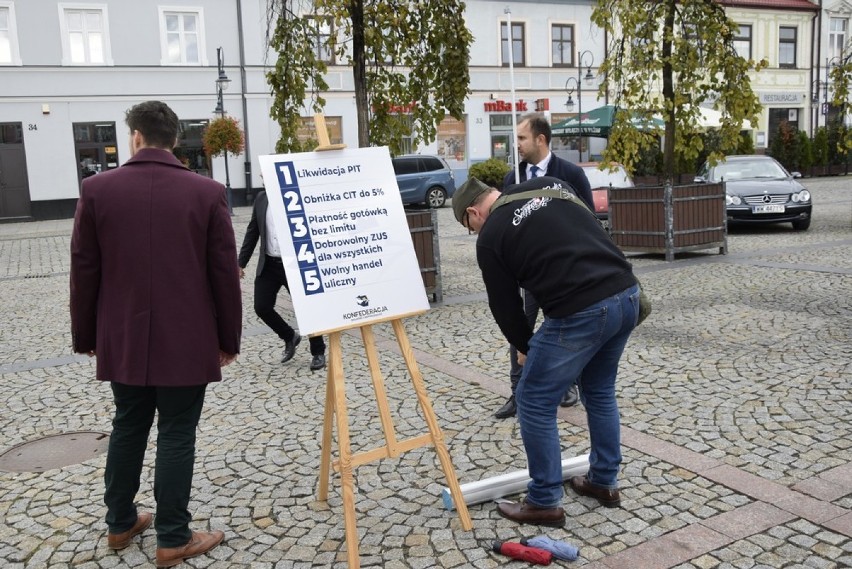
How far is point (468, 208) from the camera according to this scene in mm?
3590

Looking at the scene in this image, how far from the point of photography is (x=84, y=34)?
25.5m

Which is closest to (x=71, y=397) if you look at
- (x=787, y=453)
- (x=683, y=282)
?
(x=787, y=453)

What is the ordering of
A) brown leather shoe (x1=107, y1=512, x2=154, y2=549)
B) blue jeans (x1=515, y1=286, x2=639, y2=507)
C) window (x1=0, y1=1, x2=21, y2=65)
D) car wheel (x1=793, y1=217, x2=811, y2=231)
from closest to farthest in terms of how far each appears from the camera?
blue jeans (x1=515, y1=286, x2=639, y2=507) < brown leather shoe (x1=107, y1=512, x2=154, y2=549) < car wheel (x1=793, y1=217, x2=811, y2=231) < window (x1=0, y1=1, x2=21, y2=65)

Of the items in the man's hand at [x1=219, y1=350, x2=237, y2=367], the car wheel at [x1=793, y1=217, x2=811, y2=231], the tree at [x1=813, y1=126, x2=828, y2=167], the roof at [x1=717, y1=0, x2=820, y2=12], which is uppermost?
the roof at [x1=717, y1=0, x2=820, y2=12]

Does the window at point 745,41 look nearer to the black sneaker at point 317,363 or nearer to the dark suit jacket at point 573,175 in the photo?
the black sneaker at point 317,363

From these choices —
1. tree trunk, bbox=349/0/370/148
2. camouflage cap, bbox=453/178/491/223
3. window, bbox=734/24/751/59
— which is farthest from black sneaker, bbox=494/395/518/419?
window, bbox=734/24/751/59

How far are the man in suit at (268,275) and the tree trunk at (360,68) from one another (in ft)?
8.76

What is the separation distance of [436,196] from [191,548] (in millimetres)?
22332

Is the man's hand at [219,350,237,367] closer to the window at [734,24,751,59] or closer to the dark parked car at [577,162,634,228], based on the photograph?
the dark parked car at [577,162,634,228]

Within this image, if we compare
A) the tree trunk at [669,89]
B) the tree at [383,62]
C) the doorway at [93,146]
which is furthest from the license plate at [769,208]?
the doorway at [93,146]

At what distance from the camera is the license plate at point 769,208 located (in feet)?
47.9

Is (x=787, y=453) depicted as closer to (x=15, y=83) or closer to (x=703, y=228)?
(x=703, y=228)

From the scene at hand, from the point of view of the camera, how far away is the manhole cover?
4715mm

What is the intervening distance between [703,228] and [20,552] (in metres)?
10.6
